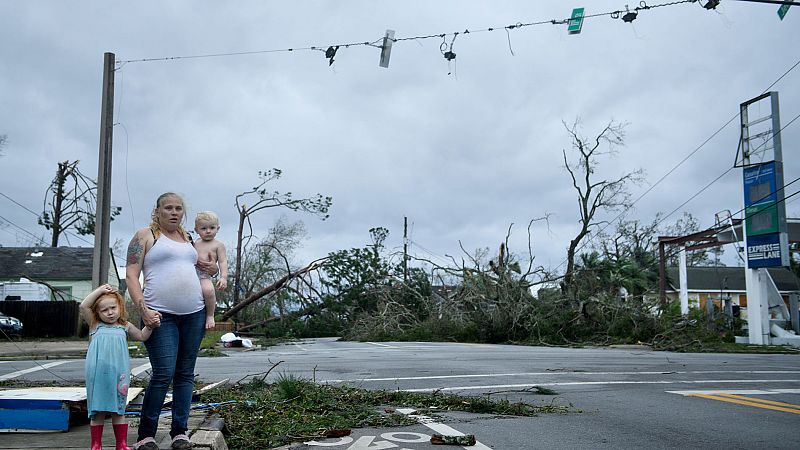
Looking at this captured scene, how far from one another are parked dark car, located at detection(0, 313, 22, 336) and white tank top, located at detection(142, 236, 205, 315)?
25508 mm

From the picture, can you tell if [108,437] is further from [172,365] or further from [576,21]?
[576,21]

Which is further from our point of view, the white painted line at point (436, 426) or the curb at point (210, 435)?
the white painted line at point (436, 426)

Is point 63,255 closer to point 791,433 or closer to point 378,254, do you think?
point 378,254

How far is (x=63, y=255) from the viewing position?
44344 millimetres

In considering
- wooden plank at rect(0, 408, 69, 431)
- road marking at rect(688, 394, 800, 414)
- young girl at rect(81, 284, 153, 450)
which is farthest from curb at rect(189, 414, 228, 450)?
road marking at rect(688, 394, 800, 414)

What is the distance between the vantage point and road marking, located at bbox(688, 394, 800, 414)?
7.27m

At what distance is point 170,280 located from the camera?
437cm

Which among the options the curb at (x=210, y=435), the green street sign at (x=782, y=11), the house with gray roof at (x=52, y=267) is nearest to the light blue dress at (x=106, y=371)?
the curb at (x=210, y=435)

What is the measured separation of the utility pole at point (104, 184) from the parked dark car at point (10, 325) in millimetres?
15941

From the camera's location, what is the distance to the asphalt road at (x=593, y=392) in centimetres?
552

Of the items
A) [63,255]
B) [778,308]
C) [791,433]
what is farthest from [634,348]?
[63,255]

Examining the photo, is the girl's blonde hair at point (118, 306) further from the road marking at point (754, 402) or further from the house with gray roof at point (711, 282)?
the house with gray roof at point (711, 282)

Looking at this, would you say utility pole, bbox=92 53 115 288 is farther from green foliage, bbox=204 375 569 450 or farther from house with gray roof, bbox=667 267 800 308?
house with gray roof, bbox=667 267 800 308

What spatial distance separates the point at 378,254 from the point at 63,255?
24.7 m
